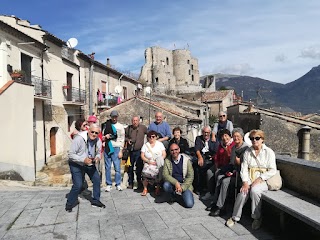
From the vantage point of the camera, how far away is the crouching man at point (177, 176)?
18.1 feet

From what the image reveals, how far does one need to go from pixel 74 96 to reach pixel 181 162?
1845cm

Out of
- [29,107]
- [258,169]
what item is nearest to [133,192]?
[258,169]

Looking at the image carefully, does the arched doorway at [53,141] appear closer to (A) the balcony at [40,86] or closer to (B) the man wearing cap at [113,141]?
(A) the balcony at [40,86]

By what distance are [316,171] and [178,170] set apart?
2.47m

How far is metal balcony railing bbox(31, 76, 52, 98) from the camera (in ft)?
57.2

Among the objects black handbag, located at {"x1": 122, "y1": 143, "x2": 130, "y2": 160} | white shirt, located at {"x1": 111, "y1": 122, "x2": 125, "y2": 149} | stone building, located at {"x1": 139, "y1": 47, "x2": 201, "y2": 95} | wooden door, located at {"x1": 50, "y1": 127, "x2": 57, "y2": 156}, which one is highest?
stone building, located at {"x1": 139, "y1": 47, "x2": 201, "y2": 95}

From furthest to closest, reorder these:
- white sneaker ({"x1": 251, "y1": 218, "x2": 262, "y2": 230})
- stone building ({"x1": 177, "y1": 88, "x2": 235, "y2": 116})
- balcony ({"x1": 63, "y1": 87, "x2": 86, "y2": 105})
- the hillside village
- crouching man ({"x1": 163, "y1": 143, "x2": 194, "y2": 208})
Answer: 1. stone building ({"x1": 177, "y1": 88, "x2": 235, "y2": 116})
2. balcony ({"x1": 63, "y1": 87, "x2": 86, "y2": 105})
3. the hillside village
4. crouching man ({"x1": 163, "y1": 143, "x2": 194, "y2": 208})
5. white sneaker ({"x1": 251, "y1": 218, "x2": 262, "y2": 230})

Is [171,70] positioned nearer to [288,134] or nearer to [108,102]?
[108,102]

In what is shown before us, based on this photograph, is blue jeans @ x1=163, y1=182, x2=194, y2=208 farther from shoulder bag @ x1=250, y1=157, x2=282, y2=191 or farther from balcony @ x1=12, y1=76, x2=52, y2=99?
balcony @ x1=12, y1=76, x2=52, y2=99

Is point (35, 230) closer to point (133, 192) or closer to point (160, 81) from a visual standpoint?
point (133, 192)

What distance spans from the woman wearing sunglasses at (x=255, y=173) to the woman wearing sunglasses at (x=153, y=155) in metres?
1.96

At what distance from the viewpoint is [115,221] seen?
482 cm

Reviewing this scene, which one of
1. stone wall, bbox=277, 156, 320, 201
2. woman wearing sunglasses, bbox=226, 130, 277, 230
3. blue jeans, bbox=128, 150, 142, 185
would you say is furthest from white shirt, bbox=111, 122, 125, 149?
stone wall, bbox=277, 156, 320, 201

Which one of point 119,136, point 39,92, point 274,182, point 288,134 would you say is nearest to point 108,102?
point 39,92
